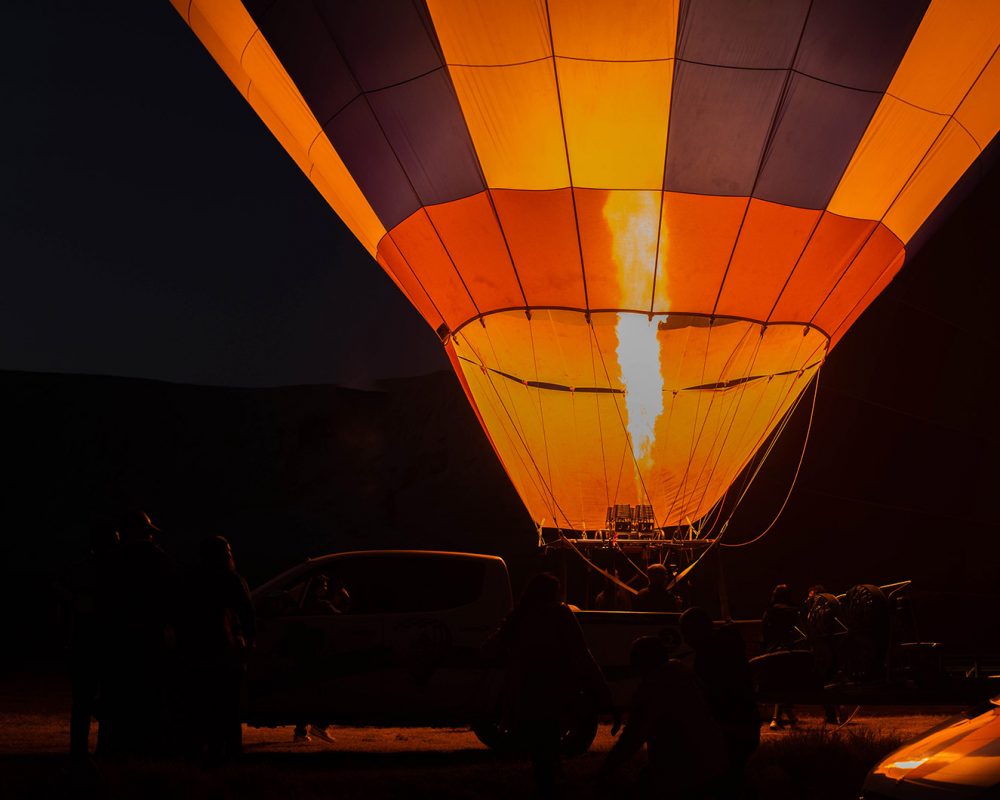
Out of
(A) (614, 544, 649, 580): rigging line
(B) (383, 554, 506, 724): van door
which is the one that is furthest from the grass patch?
(A) (614, 544, 649, 580): rigging line

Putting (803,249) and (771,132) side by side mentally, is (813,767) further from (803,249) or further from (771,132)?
(771,132)

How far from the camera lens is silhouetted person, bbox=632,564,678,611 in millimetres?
10344

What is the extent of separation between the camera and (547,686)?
224 inches

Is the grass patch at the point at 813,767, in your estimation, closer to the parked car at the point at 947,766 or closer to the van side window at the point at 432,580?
the parked car at the point at 947,766

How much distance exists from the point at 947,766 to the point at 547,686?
182 centimetres

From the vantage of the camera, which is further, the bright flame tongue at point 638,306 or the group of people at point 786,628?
the bright flame tongue at point 638,306

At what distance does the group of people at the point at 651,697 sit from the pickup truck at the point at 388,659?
2668mm

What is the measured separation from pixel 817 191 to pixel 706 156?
3.59 feet

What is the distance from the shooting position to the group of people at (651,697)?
475 cm

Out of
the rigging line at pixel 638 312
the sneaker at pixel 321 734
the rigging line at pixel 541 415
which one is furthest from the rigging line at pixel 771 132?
the sneaker at pixel 321 734

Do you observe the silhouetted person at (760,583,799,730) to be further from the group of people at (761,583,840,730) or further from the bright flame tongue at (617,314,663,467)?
the bright flame tongue at (617,314,663,467)

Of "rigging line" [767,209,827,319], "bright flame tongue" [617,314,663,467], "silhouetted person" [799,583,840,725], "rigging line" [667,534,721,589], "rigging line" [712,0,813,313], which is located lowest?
"silhouetted person" [799,583,840,725]

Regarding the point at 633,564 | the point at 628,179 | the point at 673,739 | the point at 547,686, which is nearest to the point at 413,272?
the point at 628,179

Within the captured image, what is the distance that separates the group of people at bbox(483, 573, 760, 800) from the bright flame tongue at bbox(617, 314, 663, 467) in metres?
5.73
